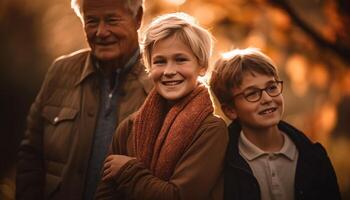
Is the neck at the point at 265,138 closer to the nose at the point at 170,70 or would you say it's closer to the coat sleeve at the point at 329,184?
the coat sleeve at the point at 329,184

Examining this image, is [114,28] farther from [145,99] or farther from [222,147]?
[222,147]

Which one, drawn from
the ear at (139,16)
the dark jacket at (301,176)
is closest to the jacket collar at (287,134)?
the dark jacket at (301,176)

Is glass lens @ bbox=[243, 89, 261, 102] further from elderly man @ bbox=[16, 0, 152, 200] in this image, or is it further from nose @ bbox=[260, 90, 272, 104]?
elderly man @ bbox=[16, 0, 152, 200]

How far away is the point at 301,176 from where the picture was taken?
3.26 metres

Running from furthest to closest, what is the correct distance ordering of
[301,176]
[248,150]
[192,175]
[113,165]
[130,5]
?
1. [130,5]
2. [248,150]
3. [301,176]
4. [113,165]
5. [192,175]

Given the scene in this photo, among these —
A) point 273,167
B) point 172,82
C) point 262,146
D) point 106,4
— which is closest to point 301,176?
point 273,167

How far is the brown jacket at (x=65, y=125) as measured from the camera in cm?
356

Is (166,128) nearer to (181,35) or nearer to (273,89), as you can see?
(181,35)

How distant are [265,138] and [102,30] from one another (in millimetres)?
984

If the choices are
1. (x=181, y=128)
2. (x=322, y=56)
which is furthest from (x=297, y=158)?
(x=322, y=56)

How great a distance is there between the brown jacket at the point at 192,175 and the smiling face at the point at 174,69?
0.62 feet

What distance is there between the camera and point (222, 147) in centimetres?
312

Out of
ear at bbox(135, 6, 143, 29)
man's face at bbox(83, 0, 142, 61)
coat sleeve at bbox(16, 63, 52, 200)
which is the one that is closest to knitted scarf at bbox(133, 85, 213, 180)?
man's face at bbox(83, 0, 142, 61)

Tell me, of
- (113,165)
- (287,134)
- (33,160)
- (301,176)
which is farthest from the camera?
(33,160)
